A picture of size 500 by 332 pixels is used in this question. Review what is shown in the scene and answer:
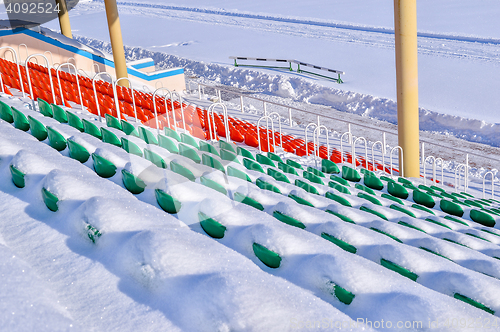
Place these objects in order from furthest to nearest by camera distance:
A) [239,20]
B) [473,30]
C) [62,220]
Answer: [239,20]
[473,30]
[62,220]

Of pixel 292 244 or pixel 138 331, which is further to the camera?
pixel 292 244

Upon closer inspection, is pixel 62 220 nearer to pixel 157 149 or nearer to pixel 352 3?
pixel 157 149

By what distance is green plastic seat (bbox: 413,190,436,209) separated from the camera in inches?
227

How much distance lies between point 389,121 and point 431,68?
5592mm

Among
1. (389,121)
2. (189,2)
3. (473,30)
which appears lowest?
(389,121)

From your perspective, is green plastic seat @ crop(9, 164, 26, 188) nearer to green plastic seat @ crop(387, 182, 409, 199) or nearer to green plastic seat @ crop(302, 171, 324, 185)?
green plastic seat @ crop(302, 171, 324, 185)

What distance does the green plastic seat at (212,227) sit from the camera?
8.29 feet

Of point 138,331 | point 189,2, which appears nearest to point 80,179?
point 138,331

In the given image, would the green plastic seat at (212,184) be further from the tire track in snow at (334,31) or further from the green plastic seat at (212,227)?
the tire track in snow at (334,31)

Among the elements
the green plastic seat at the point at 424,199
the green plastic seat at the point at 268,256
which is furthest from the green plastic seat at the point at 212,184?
the green plastic seat at the point at 424,199

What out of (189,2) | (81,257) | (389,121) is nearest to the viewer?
(81,257)

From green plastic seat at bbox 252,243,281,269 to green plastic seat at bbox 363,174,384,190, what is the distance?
14.5 ft

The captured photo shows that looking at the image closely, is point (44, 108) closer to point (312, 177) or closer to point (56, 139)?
point (56, 139)

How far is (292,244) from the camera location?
7.55ft
